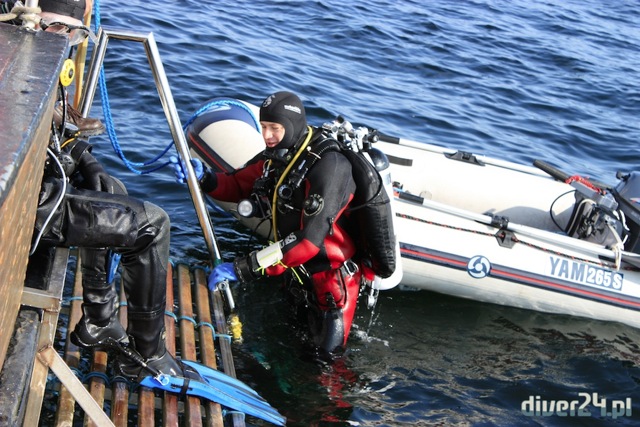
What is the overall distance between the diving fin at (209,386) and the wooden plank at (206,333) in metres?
0.07

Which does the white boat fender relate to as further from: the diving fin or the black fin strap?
the black fin strap

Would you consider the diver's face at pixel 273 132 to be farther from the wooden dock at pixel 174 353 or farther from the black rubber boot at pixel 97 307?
the black rubber boot at pixel 97 307

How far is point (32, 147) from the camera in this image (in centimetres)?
189

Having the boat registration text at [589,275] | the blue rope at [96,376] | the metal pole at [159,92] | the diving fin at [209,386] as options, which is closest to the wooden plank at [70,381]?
the diving fin at [209,386]

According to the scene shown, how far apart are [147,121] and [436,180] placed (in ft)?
9.58

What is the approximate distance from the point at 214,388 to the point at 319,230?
1.12 metres

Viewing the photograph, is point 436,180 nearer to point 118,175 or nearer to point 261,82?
point 118,175

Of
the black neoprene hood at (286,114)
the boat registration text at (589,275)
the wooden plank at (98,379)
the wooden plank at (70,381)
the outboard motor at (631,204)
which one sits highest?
the outboard motor at (631,204)

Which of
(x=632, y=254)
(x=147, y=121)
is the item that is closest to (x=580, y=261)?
(x=632, y=254)

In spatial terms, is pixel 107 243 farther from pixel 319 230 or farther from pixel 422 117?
pixel 422 117

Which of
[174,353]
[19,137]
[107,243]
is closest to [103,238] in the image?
[107,243]

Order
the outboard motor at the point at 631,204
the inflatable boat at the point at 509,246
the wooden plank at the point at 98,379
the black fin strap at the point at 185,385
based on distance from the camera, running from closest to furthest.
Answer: the wooden plank at the point at 98,379 < the black fin strap at the point at 185,385 < the inflatable boat at the point at 509,246 < the outboard motor at the point at 631,204

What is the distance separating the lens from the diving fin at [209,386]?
3.48m

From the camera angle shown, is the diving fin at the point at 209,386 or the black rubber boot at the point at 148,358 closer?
the black rubber boot at the point at 148,358
